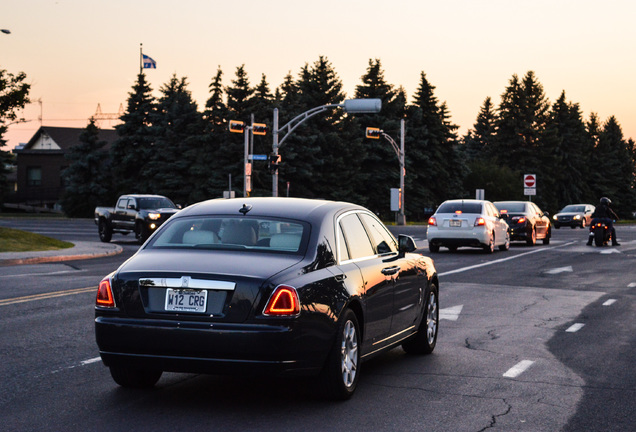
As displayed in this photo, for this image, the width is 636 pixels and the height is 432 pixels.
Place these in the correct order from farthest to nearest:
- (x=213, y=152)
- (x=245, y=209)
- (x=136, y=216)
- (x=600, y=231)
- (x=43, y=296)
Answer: (x=213, y=152) → (x=136, y=216) → (x=600, y=231) → (x=43, y=296) → (x=245, y=209)

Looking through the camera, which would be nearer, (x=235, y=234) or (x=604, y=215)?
(x=235, y=234)

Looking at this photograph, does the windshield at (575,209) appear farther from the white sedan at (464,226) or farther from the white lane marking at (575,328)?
the white lane marking at (575,328)

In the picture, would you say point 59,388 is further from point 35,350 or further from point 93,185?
point 93,185

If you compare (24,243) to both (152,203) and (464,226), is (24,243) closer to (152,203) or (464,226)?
(152,203)

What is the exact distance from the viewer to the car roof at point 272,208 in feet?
24.0

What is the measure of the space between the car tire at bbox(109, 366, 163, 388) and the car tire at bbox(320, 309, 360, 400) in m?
1.37

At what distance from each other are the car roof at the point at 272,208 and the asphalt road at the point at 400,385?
138cm

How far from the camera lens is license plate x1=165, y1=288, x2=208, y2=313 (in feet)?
20.6

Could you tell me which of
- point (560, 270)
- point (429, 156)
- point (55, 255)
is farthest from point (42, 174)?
point (560, 270)

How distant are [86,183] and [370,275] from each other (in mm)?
71645

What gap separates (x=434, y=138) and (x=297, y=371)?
277ft

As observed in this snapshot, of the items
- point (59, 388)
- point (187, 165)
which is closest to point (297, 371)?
point (59, 388)

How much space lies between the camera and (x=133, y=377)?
7133 mm

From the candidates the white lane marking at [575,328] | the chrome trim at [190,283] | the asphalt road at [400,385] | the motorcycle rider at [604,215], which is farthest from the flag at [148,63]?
the chrome trim at [190,283]
